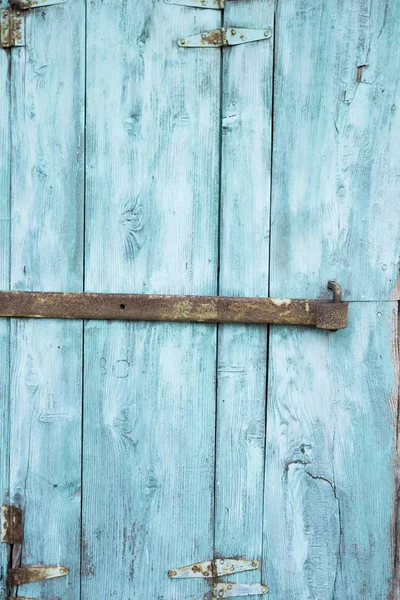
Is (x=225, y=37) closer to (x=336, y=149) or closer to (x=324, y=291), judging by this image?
(x=336, y=149)

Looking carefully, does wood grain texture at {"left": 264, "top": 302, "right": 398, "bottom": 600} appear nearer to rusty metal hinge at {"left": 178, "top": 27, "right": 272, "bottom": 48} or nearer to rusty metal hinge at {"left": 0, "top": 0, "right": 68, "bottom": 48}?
rusty metal hinge at {"left": 178, "top": 27, "right": 272, "bottom": 48}

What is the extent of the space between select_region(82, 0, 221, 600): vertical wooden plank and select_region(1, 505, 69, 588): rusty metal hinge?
0.07 metres

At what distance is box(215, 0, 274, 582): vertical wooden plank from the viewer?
108 cm

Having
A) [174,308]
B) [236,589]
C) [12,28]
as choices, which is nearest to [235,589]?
[236,589]

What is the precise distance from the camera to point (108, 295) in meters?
1.11

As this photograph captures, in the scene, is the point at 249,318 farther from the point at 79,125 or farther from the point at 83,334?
the point at 79,125

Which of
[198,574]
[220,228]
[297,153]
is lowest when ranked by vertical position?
[198,574]

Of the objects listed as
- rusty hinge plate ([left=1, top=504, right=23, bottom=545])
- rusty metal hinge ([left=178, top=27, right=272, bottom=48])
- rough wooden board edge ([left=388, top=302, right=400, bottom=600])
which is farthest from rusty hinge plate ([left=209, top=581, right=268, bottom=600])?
rusty metal hinge ([left=178, top=27, right=272, bottom=48])

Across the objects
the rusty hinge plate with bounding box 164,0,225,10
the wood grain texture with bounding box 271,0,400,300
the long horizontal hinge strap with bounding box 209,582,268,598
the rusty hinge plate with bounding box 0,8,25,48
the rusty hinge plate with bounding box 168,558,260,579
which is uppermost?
the rusty hinge plate with bounding box 164,0,225,10

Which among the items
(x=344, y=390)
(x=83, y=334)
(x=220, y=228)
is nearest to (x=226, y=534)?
(x=344, y=390)

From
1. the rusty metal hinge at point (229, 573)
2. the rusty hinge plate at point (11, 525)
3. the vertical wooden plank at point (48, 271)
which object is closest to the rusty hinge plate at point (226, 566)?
the rusty metal hinge at point (229, 573)

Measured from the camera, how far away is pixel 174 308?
1.10 m

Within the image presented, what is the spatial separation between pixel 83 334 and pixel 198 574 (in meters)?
0.50

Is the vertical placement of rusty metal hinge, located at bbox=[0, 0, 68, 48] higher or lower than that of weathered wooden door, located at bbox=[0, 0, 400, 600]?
higher
